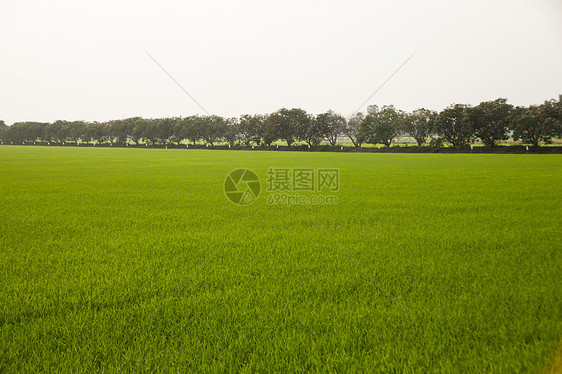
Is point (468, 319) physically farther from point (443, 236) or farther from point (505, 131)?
point (505, 131)

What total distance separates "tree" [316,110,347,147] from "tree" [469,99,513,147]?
30.8 meters

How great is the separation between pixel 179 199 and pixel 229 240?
5.20m

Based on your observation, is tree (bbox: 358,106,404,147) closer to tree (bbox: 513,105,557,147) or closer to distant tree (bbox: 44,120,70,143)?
tree (bbox: 513,105,557,147)

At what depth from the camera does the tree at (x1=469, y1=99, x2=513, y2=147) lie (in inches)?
1902

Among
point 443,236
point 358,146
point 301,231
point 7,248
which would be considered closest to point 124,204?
point 7,248

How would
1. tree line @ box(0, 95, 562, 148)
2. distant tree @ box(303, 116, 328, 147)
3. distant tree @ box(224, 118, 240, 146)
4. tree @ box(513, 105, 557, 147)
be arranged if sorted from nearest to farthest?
1. tree @ box(513, 105, 557, 147)
2. tree line @ box(0, 95, 562, 148)
3. distant tree @ box(303, 116, 328, 147)
4. distant tree @ box(224, 118, 240, 146)

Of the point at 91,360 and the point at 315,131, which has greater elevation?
the point at 315,131

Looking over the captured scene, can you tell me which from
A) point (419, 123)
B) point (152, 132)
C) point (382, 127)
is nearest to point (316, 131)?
point (382, 127)

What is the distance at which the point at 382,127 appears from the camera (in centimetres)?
6356

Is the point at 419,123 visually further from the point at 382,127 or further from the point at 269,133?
the point at 269,133

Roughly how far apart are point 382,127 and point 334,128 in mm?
13695

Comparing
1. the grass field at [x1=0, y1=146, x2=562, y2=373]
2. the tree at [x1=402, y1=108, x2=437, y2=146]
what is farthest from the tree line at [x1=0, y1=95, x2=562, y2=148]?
the grass field at [x1=0, y1=146, x2=562, y2=373]

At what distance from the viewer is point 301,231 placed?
6.19 meters

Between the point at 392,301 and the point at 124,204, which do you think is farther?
the point at 124,204
